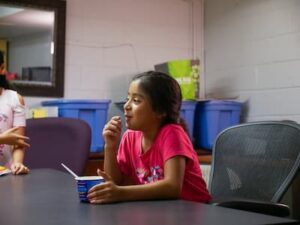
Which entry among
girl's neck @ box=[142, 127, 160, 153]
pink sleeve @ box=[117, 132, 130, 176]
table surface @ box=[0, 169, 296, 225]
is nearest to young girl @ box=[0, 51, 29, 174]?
pink sleeve @ box=[117, 132, 130, 176]

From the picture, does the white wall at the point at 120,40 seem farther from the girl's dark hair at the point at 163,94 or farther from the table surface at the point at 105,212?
the table surface at the point at 105,212

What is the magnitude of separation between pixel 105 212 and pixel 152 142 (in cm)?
60

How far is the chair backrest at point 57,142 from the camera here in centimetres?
240

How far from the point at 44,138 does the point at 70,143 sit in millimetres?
170

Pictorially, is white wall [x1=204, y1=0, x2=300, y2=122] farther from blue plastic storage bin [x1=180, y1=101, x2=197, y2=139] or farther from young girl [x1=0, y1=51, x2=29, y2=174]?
young girl [x1=0, y1=51, x2=29, y2=174]

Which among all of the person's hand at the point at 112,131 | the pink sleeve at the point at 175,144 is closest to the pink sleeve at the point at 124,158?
the person's hand at the point at 112,131

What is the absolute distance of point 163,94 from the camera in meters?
1.59

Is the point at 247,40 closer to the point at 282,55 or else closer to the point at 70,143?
the point at 282,55

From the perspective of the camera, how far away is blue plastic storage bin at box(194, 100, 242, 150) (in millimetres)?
3290

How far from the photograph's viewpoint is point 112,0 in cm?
362

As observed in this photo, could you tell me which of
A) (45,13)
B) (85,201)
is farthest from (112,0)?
(85,201)

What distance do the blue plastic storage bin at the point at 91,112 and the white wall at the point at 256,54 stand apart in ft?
3.54

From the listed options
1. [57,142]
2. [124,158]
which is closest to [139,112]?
[124,158]

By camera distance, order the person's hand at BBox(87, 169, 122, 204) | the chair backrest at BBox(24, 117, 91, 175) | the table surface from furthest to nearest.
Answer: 1. the chair backrest at BBox(24, 117, 91, 175)
2. the person's hand at BBox(87, 169, 122, 204)
3. the table surface
